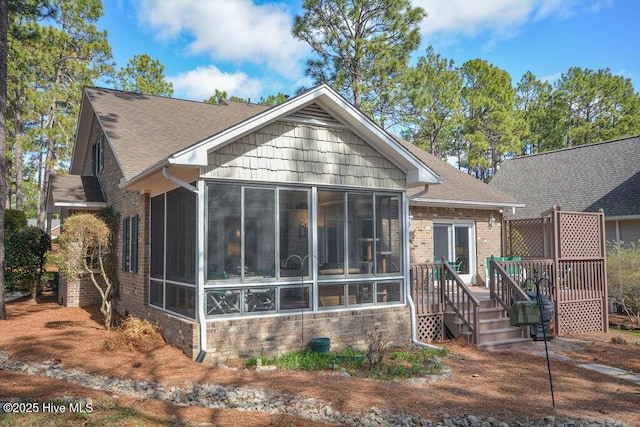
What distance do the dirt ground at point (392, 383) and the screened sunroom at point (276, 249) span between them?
4.01 feet

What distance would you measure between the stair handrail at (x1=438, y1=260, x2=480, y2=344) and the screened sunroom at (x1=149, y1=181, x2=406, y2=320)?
107 centimetres

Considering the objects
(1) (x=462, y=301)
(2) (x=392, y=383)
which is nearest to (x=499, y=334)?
(1) (x=462, y=301)

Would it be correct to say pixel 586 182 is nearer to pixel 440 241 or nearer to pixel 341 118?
pixel 440 241

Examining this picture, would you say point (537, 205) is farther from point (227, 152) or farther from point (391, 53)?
point (227, 152)

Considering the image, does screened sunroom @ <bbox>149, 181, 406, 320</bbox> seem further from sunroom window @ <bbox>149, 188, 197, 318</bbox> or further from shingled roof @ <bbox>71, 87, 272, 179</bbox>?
shingled roof @ <bbox>71, 87, 272, 179</bbox>

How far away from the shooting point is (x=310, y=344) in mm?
8305

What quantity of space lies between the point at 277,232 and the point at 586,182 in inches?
648

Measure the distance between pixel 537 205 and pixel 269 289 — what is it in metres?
15.6

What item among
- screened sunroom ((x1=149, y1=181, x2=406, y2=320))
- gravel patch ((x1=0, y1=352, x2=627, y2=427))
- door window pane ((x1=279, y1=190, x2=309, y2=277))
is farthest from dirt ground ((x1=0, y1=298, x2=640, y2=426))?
door window pane ((x1=279, y1=190, x2=309, y2=277))

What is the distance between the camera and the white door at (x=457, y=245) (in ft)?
48.2

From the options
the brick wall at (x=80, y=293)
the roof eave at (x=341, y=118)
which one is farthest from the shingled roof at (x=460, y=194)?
the brick wall at (x=80, y=293)

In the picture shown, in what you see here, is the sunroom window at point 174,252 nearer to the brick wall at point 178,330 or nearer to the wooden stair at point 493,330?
the brick wall at point 178,330

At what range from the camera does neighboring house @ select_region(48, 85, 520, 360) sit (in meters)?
7.79

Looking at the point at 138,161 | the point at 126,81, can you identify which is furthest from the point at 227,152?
the point at 126,81
